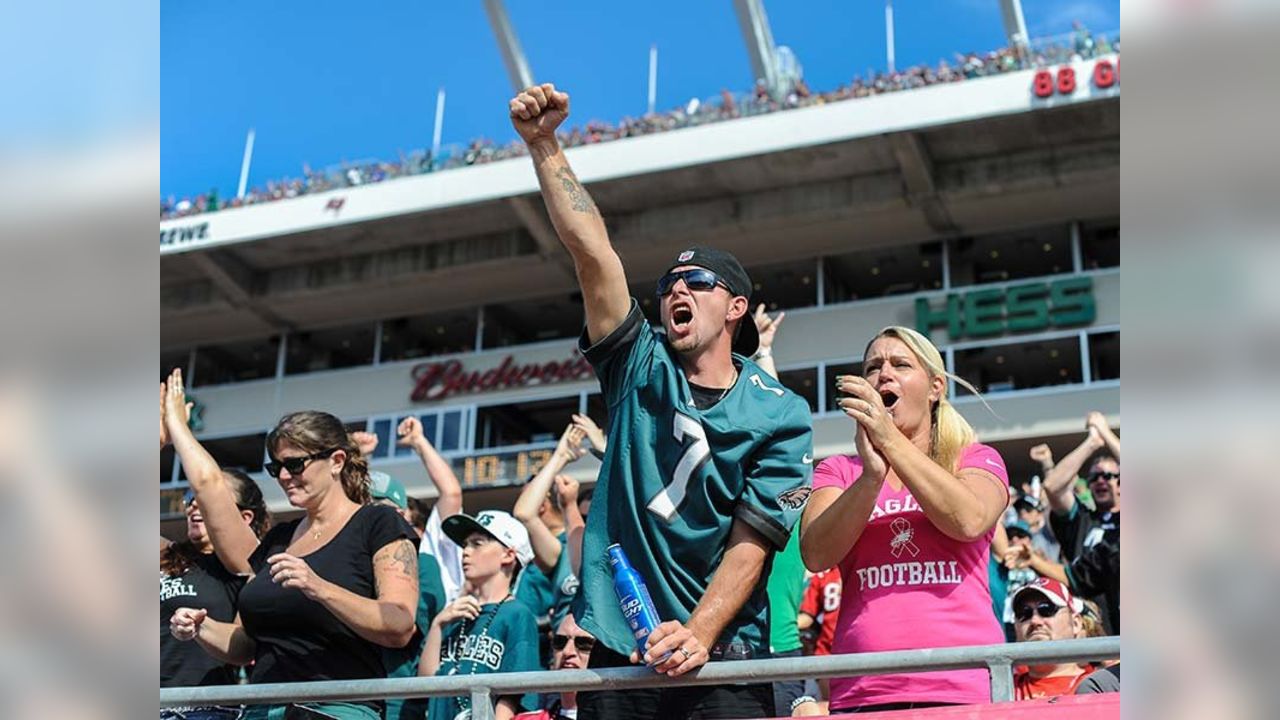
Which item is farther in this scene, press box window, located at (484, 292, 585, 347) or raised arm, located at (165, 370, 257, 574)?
press box window, located at (484, 292, 585, 347)

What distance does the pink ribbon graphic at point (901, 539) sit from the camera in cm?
318

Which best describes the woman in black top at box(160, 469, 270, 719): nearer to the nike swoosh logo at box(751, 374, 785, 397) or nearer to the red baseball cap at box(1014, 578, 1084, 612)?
the nike swoosh logo at box(751, 374, 785, 397)

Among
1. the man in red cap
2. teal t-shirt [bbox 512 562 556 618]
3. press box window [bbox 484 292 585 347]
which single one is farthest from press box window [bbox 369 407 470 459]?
the man in red cap

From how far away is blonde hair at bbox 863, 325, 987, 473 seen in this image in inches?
133

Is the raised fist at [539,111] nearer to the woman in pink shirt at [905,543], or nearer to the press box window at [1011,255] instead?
the woman in pink shirt at [905,543]

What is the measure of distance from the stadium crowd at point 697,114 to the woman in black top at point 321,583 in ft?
65.9

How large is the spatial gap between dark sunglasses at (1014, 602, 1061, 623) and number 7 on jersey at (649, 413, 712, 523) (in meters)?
2.43

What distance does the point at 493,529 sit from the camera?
5.41m

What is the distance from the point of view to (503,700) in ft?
16.8

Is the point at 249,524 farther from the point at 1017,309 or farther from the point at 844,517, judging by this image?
the point at 1017,309

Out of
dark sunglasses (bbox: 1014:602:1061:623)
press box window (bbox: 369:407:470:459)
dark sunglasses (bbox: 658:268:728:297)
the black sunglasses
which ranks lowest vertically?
dark sunglasses (bbox: 1014:602:1061:623)
